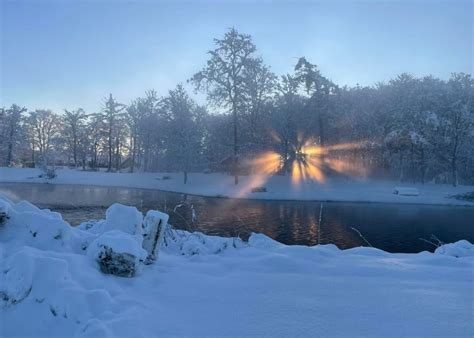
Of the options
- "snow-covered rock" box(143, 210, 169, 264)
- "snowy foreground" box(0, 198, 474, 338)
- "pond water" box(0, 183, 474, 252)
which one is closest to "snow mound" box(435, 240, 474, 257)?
"snowy foreground" box(0, 198, 474, 338)

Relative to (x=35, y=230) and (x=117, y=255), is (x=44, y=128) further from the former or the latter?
(x=117, y=255)

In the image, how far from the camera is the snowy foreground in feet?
11.2

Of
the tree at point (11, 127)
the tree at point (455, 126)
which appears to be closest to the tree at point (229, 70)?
the tree at point (455, 126)

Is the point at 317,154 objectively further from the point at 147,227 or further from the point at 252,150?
the point at 147,227

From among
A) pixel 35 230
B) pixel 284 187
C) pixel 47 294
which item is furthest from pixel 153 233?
pixel 284 187

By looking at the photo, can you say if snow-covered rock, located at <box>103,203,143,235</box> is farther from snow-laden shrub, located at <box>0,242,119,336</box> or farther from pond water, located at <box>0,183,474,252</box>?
pond water, located at <box>0,183,474,252</box>

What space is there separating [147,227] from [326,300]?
2.95 m

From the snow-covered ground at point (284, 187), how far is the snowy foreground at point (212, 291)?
26.1 metres

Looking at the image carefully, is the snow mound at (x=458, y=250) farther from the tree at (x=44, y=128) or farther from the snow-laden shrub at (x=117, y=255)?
the tree at (x=44, y=128)

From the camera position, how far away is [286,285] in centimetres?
461

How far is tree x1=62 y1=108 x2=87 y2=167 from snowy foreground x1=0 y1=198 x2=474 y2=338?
59.7m

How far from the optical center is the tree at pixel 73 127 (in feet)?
199

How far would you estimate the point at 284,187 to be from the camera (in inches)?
1357

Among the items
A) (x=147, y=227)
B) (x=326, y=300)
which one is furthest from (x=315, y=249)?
A: (x=147, y=227)
